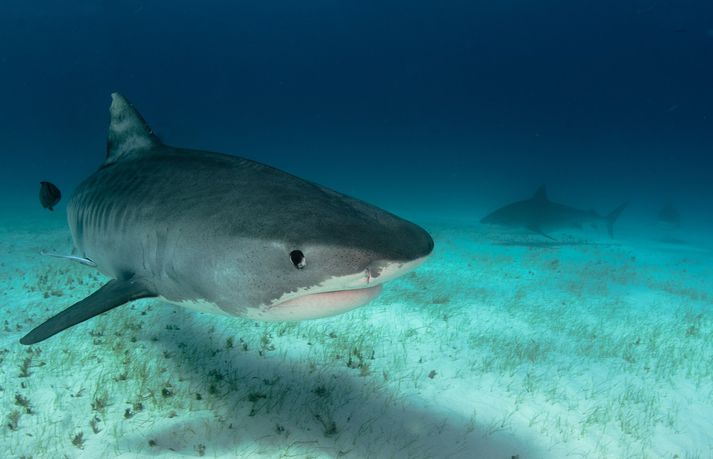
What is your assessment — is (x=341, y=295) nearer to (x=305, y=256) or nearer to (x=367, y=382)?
(x=305, y=256)

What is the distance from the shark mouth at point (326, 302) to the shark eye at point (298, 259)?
7.4 inches

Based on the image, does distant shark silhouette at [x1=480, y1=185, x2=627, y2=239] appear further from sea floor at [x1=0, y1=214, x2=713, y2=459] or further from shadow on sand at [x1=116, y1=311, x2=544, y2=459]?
shadow on sand at [x1=116, y1=311, x2=544, y2=459]

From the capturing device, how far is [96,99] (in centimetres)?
15225

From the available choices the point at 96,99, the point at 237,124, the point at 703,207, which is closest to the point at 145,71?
the point at 96,99

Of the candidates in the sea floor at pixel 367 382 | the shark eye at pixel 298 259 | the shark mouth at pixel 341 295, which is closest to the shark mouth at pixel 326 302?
the shark mouth at pixel 341 295

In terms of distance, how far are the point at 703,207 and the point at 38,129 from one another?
9198 inches

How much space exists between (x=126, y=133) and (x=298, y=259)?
332 cm

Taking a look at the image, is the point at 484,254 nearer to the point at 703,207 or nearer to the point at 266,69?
the point at 703,207

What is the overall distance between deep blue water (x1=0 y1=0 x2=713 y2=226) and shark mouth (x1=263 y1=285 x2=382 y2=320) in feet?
266

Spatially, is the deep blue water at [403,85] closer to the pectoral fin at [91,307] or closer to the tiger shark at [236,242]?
the tiger shark at [236,242]

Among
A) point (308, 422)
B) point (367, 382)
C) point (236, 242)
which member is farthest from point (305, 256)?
point (367, 382)

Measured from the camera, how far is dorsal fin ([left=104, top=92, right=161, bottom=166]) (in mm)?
4242

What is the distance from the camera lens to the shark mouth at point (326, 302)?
86.4 inches

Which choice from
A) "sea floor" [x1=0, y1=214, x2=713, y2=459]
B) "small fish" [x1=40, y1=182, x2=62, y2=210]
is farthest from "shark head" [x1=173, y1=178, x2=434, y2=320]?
"small fish" [x1=40, y1=182, x2=62, y2=210]
